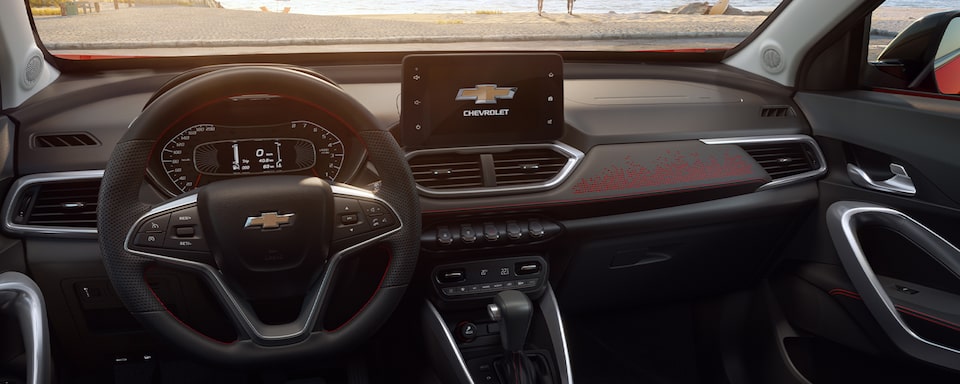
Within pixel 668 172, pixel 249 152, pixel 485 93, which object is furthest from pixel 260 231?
pixel 668 172

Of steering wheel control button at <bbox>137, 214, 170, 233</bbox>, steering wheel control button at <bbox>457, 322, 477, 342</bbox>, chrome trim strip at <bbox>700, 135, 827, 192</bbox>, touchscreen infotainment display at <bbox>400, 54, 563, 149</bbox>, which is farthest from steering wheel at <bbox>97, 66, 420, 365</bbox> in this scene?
chrome trim strip at <bbox>700, 135, 827, 192</bbox>

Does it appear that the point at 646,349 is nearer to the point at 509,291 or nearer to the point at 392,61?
the point at 509,291

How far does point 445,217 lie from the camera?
2080 mm

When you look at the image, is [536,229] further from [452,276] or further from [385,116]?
[385,116]

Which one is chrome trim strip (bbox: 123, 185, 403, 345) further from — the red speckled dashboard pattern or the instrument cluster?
the red speckled dashboard pattern

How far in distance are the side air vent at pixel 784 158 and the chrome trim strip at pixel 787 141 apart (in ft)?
0.04

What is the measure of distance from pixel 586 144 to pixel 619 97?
38 centimetres

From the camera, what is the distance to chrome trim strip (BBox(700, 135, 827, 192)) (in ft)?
8.02

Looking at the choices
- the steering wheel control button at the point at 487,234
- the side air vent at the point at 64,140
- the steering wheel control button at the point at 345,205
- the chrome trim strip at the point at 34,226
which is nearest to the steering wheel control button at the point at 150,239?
the steering wheel control button at the point at 345,205

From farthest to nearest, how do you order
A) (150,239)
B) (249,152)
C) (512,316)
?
1. (512,316)
2. (249,152)
3. (150,239)

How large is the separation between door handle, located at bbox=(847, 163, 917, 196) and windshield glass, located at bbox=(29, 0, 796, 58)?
725 mm

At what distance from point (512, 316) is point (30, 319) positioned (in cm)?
127

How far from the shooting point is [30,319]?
1.75 m

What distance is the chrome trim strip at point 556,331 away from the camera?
2.21 metres
